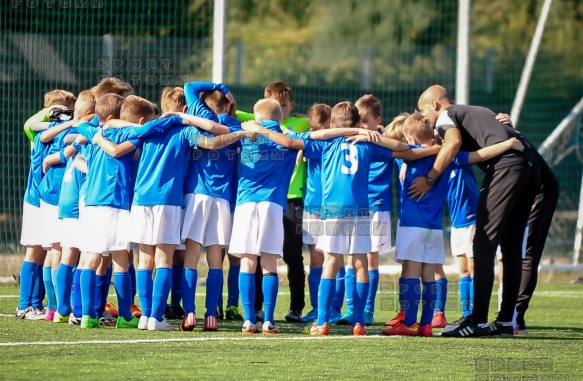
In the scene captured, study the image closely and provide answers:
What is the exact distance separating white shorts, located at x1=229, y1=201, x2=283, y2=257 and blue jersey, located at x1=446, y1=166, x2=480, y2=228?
206 cm

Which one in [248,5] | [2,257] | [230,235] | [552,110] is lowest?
[2,257]

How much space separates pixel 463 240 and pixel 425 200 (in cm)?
139

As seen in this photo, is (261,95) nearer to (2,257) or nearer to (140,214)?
(2,257)

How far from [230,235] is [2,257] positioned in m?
5.34

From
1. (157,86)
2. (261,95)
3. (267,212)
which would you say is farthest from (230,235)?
(157,86)

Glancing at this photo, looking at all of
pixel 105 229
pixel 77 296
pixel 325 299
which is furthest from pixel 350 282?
pixel 77 296

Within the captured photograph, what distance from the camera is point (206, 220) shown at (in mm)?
7680

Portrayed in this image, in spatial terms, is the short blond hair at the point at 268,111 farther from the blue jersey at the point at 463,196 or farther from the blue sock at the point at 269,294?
the blue jersey at the point at 463,196

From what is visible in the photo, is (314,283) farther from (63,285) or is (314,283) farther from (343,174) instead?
(63,285)

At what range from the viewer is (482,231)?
24.9 feet

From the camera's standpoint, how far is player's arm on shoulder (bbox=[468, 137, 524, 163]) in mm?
7645

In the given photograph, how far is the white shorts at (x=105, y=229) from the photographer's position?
25.0 ft

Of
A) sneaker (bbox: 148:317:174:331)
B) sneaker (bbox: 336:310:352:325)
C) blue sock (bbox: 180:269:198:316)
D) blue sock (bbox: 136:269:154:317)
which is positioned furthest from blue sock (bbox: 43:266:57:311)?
sneaker (bbox: 336:310:352:325)

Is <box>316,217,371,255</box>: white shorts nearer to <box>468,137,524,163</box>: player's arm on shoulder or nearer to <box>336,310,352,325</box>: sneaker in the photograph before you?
<box>468,137,524,163</box>: player's arm on shoulder
